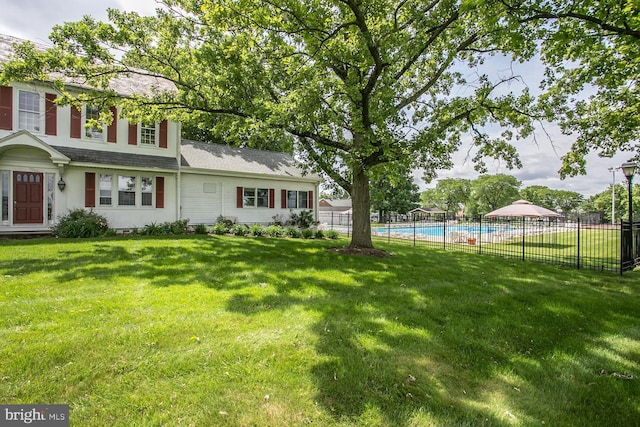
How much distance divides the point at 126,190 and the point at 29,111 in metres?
4.43

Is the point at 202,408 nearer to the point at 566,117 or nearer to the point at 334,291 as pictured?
the point at 334,291

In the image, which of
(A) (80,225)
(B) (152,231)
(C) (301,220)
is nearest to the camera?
(A) (80,225)

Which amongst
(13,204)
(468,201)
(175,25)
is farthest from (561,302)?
(468,201)

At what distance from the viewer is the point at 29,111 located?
468 inches

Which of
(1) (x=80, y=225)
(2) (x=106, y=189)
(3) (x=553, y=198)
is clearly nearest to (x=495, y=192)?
(3) (x=553, y=198)

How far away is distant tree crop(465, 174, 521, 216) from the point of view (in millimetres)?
59219

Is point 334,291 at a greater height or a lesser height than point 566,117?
lesser

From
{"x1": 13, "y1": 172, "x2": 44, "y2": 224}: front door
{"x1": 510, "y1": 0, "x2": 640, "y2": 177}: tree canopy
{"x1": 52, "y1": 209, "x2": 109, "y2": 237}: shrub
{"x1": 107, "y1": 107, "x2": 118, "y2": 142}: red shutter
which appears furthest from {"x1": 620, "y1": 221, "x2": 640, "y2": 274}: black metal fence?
{"x1": 13, "y1": 172, "x2": 44, "y2": 224}: front door

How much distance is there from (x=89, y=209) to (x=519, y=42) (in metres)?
15.8

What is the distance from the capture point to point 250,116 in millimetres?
9953

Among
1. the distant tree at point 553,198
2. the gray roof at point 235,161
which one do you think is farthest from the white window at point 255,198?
the distant tree at point 553,198

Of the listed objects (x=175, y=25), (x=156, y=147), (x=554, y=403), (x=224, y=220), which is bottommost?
(x=554, y=403)

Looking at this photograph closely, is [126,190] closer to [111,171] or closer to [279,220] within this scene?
[111,171]

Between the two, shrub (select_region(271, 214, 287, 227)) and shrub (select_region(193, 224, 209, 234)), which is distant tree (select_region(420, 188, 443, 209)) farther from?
shrub (select_region(193, 224, 209, 234))
